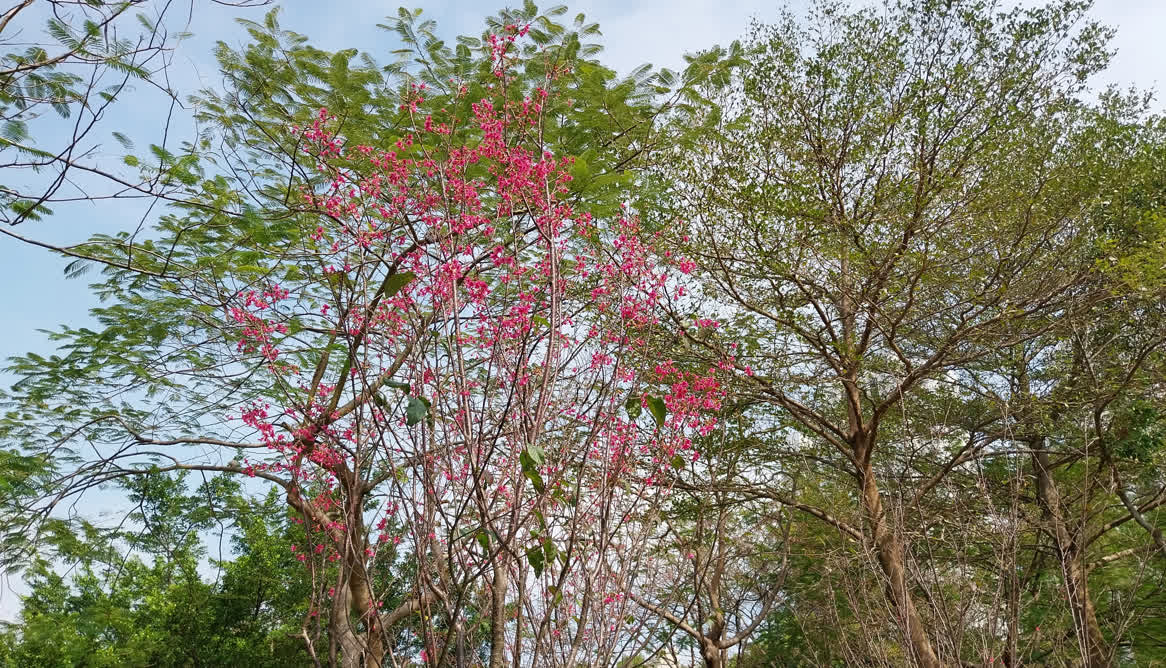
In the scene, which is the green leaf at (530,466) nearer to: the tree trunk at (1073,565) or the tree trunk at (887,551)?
the tree trunk at (1073,565)

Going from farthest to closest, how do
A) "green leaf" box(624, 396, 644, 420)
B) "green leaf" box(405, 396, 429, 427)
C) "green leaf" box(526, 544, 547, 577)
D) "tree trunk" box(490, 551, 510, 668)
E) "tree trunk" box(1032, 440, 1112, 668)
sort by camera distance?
"tree trunk" box(1032, 440, 1112, 668)
"tree trunk" box(490, 551, 510, 668)
"green leaf" box(624, 396, 644, 420)
"green leaf" box(526, 544, 547, 577)
"green leaf" box(405, 396, 429, 427)

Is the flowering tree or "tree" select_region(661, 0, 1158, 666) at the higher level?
"tree" select_region(661, 0, 1158, 666)

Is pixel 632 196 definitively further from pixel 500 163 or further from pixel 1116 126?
pixel 1116 126

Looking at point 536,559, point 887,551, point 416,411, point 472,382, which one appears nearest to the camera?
point 416,411

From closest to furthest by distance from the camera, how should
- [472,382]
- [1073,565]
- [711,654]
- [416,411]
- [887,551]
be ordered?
[416,411]
[472,382]
[1073,565]
[711,654]
[887,551]

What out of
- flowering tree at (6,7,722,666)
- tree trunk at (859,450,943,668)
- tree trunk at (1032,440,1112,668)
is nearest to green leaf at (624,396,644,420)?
flowering tree at (6,7,722,666)

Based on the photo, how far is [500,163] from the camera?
340cm

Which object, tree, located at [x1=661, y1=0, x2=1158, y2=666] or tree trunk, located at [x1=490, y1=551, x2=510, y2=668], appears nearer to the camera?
tree trunk, located at [x1=490, y1=551, x2=510, y2=668]

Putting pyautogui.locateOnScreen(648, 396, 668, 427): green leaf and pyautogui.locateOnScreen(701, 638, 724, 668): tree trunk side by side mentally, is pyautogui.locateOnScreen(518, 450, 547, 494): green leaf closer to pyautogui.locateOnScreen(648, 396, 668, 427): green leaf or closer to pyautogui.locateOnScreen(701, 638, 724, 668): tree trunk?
pyautogui.locateOnScreen(648, 396, 668, 427): green leaf

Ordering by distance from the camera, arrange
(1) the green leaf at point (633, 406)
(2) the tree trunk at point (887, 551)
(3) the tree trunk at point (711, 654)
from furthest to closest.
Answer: (3) the tree trunk at point (711, 654)
(2) the tree trunk at point (887, 551)
(1) the green leaf at point (633, 406)

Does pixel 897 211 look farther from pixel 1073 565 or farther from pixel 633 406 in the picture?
pixel 633 406

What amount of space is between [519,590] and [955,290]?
721cm

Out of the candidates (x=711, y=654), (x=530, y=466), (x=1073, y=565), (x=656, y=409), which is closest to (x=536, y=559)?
(x=530, y=466)

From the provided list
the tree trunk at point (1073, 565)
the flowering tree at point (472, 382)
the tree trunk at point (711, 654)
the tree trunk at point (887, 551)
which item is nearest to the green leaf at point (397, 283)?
the flowering tree at point (472, 382)
